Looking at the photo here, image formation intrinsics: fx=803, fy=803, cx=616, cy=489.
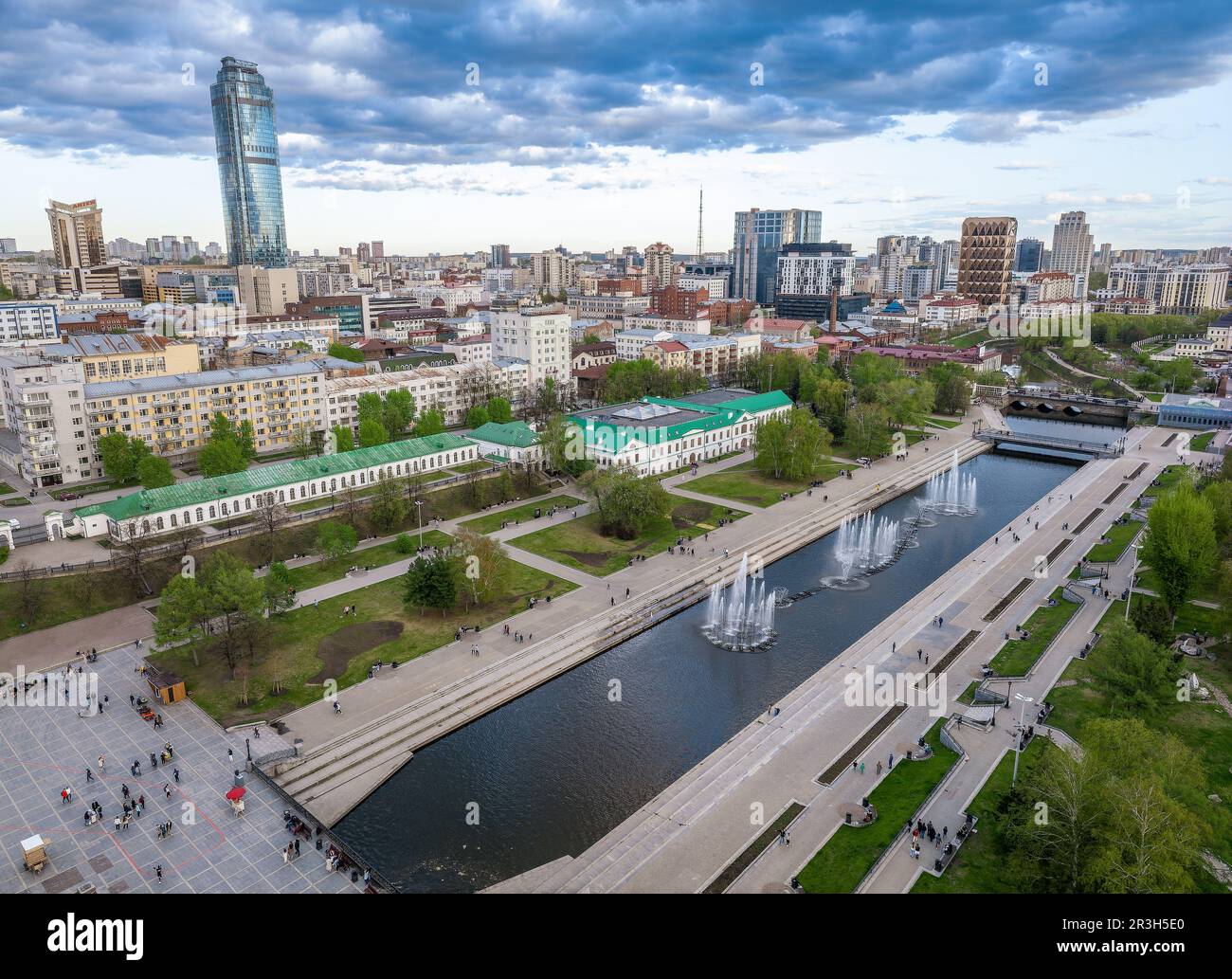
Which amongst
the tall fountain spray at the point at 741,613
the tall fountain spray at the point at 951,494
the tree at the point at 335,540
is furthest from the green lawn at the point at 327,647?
the tall fountain spray at the point at 951,494

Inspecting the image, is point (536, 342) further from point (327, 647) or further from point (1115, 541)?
point (1115, 541)

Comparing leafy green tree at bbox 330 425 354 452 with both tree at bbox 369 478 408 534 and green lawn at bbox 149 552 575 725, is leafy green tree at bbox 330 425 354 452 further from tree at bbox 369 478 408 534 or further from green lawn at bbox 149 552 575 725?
green lawn at bbox 149 552 575 725

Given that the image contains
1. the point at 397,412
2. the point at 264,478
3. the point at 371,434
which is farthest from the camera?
the point at 397,412

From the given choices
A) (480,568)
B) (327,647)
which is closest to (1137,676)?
(480,568)

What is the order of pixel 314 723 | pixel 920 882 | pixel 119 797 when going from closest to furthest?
pixel 920 882 < pixel 119 797 < pixel 314 723

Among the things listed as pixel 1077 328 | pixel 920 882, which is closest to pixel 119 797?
pixel 920 882

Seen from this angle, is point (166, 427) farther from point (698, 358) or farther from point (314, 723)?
point (698, 358)
